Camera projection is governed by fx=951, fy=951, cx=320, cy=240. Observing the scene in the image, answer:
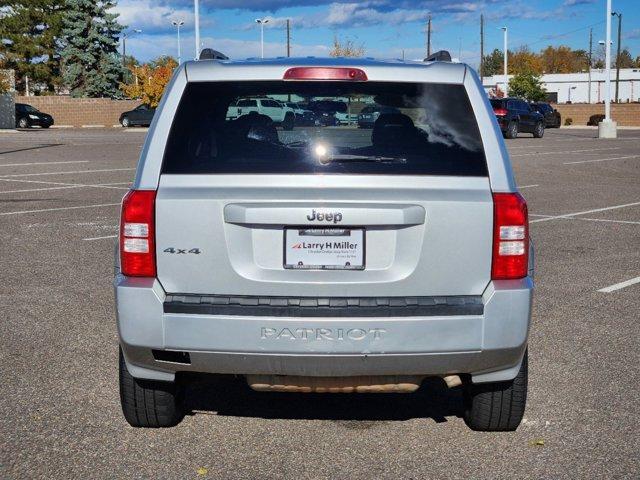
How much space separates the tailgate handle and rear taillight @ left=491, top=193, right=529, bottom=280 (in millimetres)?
376

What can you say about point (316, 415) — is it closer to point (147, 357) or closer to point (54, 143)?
point (147, 357)

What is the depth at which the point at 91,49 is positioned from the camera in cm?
7144

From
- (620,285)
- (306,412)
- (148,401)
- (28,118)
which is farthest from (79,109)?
(148,401)

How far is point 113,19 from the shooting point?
72000mm

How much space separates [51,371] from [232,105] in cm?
237

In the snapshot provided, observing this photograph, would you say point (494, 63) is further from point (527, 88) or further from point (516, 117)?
point (516, 117)

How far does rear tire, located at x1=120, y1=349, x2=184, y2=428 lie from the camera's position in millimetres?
4566

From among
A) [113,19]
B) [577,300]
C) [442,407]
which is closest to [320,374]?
[442,407]

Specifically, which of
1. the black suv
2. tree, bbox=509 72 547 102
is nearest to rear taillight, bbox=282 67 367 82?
the black suv

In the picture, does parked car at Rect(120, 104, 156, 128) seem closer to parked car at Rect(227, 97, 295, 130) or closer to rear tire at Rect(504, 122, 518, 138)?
rear tire at Rect(504, 122, 518, 138)

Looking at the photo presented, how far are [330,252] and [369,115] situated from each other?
35.1 inches

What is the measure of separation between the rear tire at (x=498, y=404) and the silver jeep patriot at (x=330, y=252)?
11.8 inches

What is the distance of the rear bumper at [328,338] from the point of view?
4.02m

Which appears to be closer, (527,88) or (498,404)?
(498,404)
